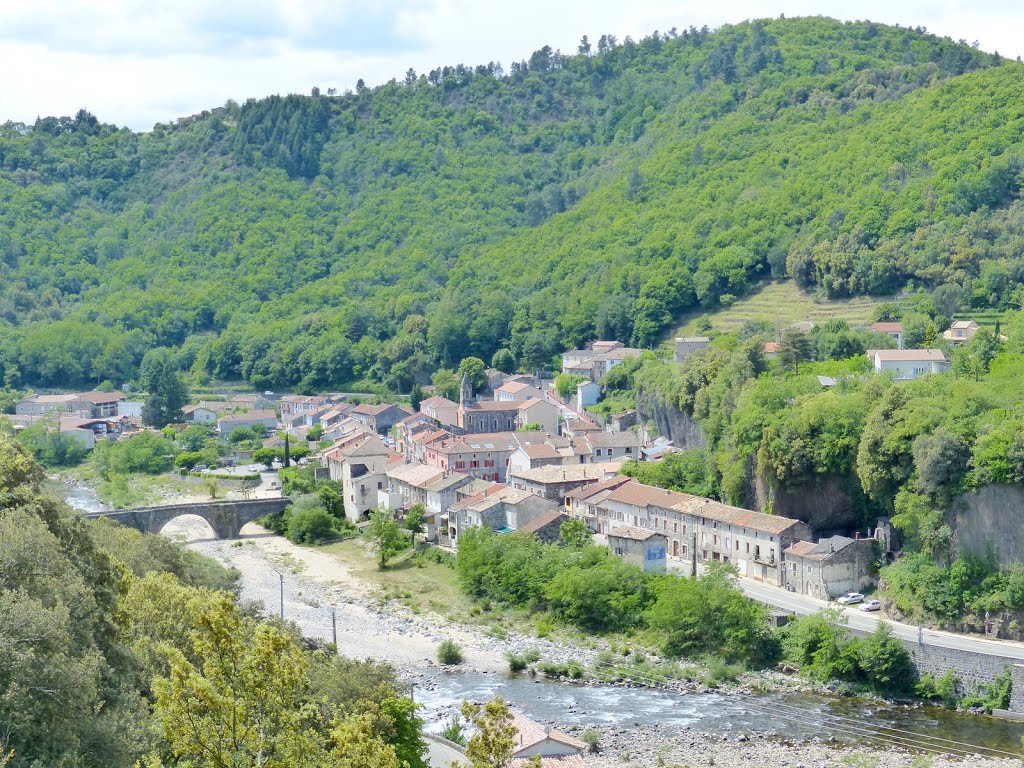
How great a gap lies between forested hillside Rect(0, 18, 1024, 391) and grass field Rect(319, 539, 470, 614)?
30.4m

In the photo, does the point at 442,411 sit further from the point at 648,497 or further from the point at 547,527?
the point at 648,497

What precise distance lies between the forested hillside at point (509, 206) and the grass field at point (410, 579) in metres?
30.4

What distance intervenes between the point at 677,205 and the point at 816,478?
5294cm

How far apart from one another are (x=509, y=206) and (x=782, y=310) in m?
A: 51.8

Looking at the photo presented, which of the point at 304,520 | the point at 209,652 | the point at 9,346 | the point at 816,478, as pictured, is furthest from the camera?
the point at 9,346

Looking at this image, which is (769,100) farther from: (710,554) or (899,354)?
(710,554)

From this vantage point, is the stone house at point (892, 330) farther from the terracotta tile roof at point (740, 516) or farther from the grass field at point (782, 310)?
the terracotta tile roof at point (740, 516)

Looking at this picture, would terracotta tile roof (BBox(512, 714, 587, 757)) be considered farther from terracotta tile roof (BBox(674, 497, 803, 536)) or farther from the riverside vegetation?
terracotta tile roof (BBox(674, 497, 803, 536))

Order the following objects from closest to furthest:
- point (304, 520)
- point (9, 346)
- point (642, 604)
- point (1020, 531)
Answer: point (1020, 531)
point (642, 604)
point (304, 520)
point (9, 346)

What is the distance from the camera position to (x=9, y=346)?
4129 inches

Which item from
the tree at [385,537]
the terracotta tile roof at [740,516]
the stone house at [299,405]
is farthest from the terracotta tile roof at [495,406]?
the terracotta tile roof at [740,516]

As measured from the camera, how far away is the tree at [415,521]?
56.8 m

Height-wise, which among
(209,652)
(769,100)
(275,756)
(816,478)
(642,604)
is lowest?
(642,604)

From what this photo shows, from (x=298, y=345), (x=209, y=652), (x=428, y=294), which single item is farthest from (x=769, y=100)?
(x=209, y=652)
